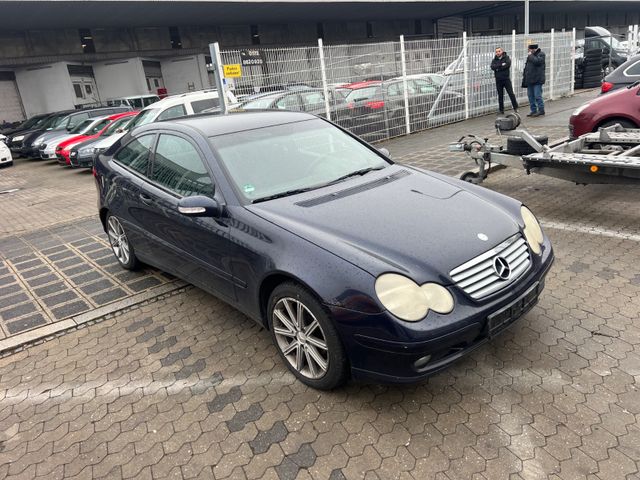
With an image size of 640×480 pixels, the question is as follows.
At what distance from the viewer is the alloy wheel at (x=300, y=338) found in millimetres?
2893

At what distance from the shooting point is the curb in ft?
13.3

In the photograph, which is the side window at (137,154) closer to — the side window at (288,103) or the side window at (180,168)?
the side window at (180,168)

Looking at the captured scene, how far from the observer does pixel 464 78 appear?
13.5m

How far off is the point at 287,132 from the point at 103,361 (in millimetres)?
2277

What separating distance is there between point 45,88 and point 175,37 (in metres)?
6.91

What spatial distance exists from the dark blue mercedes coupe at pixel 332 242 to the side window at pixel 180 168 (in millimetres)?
16

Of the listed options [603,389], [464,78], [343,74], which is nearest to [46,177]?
[343,74]

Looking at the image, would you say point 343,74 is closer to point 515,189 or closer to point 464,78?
point 464,78


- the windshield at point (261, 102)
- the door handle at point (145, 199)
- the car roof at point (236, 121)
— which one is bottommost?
Result: the door handle at point (145, 199)

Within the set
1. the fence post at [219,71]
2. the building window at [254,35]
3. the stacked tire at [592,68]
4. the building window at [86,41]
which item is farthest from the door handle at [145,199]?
the building window at [254,35]

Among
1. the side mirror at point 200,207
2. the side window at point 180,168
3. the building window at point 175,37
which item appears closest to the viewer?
the side mirror at point 200,207

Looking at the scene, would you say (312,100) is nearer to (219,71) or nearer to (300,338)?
(219,71)

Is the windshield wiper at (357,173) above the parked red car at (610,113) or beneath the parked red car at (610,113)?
above

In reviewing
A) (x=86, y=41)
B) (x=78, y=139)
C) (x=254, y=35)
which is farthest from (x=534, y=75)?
(x=86, y=41)
